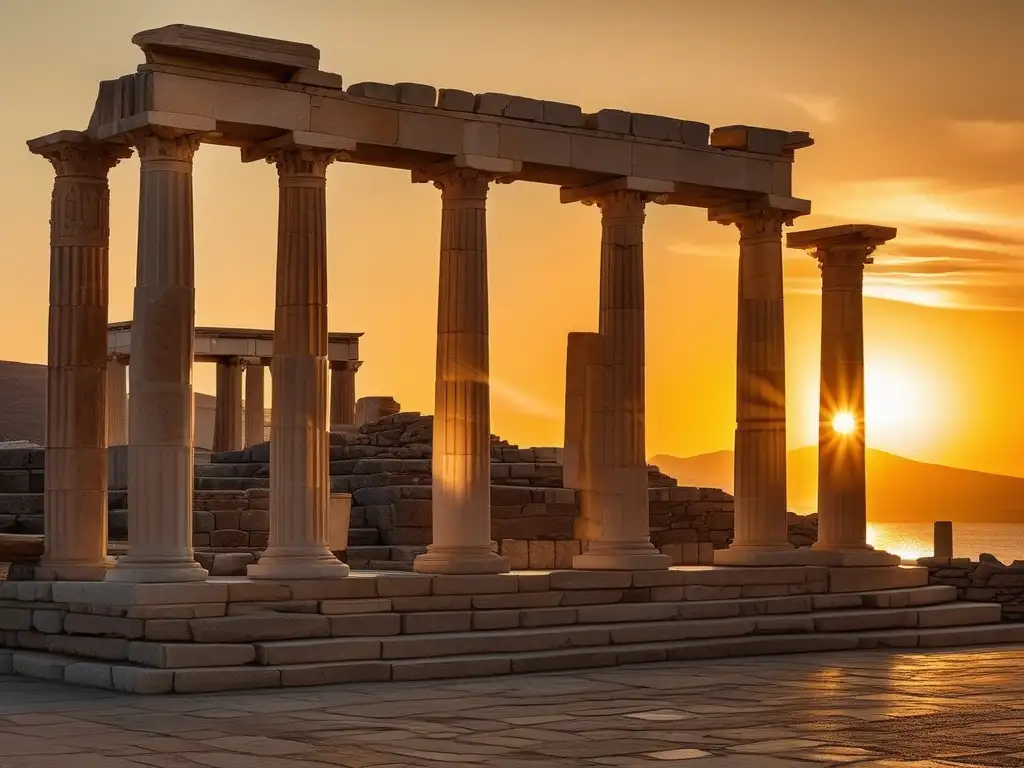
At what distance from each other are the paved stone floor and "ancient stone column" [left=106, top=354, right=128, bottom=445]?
30.8m

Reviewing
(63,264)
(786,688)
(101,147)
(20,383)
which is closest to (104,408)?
(63,264)

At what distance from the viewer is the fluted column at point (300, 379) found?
2662 cm

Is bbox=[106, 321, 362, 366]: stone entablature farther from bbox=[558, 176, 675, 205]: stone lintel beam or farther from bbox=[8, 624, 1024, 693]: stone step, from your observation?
bbox=[8, 624, 1024, 693]: stone step

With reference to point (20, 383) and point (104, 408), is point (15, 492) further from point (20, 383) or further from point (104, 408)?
point (20, 383)

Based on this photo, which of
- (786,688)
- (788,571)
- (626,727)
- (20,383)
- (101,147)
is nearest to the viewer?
(626,727)

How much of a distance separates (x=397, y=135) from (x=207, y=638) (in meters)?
8.60

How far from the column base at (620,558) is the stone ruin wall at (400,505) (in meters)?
3.93

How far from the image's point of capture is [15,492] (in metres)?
37.2

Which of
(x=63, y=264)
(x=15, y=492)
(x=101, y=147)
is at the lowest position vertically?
(x=15, y=492)

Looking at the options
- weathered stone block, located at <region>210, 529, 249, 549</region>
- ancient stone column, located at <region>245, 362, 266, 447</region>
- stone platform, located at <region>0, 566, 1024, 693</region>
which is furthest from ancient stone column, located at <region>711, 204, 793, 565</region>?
ancient stone column, located at <region>245, 362, 266, 447</region>

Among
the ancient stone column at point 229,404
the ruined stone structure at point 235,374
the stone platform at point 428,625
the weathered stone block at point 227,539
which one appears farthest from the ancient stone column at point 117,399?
the stone platform at point 428,625

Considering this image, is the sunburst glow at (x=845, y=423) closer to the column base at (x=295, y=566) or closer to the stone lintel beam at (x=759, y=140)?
the stone lintel beam at (x=759, y=140)

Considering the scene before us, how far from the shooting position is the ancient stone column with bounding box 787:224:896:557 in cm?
3503

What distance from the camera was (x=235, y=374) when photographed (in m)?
55.2
